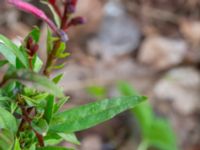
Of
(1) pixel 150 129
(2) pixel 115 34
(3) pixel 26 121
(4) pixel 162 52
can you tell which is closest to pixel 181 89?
(4) pixel 162 52

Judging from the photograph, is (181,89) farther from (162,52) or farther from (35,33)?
(35,33)

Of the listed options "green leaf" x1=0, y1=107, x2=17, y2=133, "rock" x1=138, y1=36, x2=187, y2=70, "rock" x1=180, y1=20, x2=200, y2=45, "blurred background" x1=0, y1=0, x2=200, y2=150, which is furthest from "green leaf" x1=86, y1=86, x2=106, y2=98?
"green leaf" x1=0, y1=107, x2=17, y2=133

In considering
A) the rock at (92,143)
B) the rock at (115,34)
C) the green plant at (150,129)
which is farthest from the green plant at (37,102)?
the rock at (115,34)

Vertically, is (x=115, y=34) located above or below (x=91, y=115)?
below

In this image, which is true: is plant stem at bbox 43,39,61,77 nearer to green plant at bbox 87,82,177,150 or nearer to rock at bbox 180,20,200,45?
green plant at bbox 87,82,177,150

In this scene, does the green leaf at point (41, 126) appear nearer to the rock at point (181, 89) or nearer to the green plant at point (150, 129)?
the green plant at point (150, 129)
